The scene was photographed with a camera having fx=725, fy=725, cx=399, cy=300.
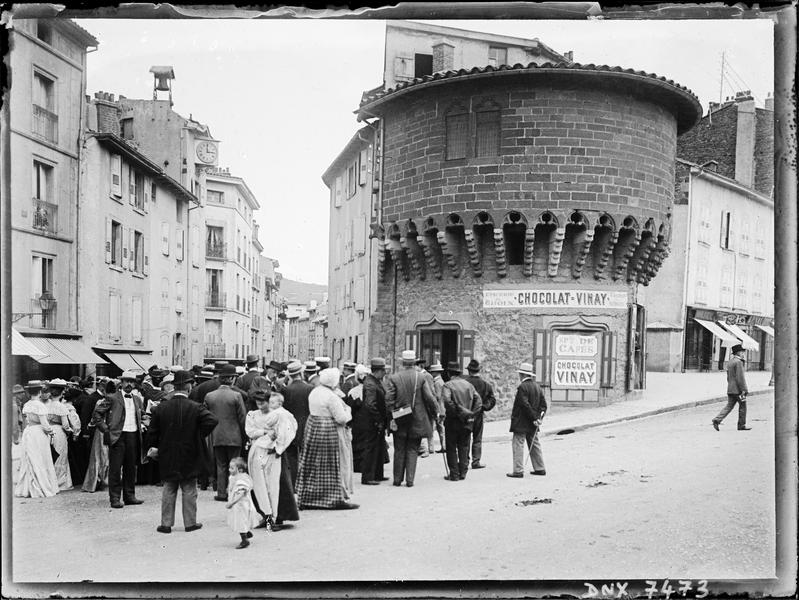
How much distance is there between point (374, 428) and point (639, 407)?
749 centimetres

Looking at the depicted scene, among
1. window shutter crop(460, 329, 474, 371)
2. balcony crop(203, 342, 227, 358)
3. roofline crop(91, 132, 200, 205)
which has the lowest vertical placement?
balcony crop(203, 342, 227, 358)

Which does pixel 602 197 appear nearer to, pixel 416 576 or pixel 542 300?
pixel 542 300

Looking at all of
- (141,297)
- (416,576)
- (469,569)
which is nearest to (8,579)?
(416,576)

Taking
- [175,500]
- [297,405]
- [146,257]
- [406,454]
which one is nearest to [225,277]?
[146,257]

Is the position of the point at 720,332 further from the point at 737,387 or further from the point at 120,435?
the point at 120,435

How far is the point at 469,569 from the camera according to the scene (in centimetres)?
707

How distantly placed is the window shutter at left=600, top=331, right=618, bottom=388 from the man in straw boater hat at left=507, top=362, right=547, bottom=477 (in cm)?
625

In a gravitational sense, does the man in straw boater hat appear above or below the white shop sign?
below

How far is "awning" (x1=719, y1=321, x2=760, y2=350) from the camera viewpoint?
436 inches

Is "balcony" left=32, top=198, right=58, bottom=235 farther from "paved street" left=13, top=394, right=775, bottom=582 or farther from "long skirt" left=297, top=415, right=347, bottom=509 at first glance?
"long skirt" left=297, top=415, right=347, bottom=509

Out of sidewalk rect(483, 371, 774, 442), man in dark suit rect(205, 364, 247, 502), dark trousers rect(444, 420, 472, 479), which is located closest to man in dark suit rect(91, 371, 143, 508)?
man in dark suit rect(205, 364, 247, 502)

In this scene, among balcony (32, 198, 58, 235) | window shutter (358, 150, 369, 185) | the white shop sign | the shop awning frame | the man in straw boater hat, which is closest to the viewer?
balcony (32, 198, 58, 235)

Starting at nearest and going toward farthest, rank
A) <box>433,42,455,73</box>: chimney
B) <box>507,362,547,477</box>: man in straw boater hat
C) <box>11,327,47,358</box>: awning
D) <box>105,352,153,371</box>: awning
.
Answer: <box>11,327,47,358</box>: awning
<box>507,362,547,477</box>: man in straw boater hat
<box>105,352,153,371</box>: awning
<box>433,42,455,73</box>: chimney

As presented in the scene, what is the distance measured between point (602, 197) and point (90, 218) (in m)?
11.3
